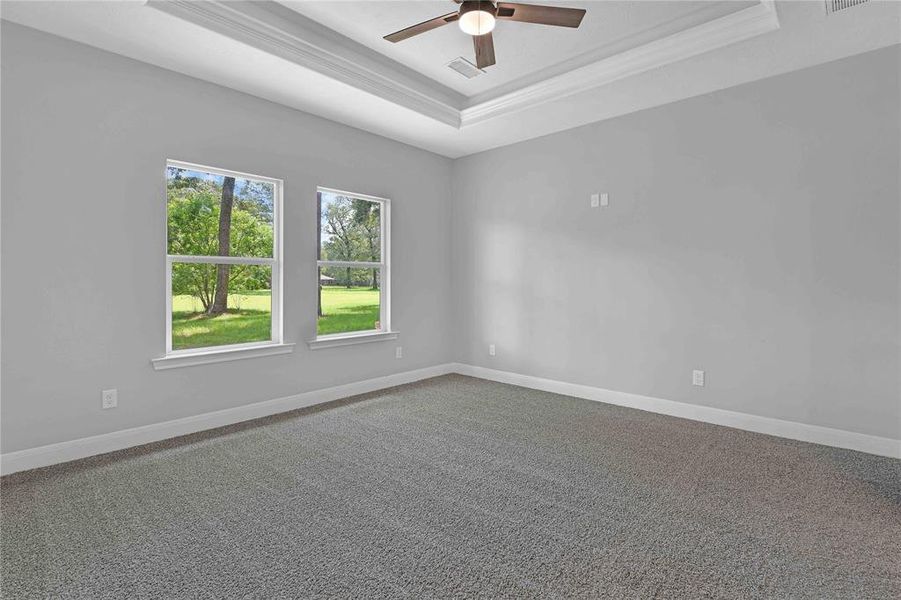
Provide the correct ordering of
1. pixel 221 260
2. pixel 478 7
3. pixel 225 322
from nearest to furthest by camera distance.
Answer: pixel 478 7 < pixel 221 260 < pixel 225 322

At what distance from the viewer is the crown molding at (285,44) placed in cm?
257

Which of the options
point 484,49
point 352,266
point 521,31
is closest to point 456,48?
point 521,31

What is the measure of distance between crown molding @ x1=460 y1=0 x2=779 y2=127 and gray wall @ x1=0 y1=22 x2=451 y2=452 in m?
1.81

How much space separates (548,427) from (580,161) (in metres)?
2.55

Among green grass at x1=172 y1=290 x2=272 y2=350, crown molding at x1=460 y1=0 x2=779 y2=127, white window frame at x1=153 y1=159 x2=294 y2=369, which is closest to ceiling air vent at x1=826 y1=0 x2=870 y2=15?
crown molding at x1=460 y1=0 x2=779 y2=127

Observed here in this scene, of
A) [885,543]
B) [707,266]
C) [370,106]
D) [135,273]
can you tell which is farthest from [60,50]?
[885,543]

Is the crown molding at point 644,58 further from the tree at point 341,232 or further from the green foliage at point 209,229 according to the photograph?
Result: the green foliage at point 209,229

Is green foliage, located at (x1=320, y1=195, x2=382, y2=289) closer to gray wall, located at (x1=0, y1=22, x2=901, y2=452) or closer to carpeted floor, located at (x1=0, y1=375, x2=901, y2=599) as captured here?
gray wall, located at (x1=0, y1=22, x2=901, y2=452)

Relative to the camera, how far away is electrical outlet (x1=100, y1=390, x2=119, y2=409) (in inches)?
113

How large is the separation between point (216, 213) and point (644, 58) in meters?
3.42

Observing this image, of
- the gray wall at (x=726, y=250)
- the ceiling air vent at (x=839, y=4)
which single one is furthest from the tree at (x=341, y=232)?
the ceiling air vent at (x=839, y=4)

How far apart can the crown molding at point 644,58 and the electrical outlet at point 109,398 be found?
3.65 metres

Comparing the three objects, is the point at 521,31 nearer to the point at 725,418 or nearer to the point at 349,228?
the point at 349,228

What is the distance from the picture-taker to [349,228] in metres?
4.49
